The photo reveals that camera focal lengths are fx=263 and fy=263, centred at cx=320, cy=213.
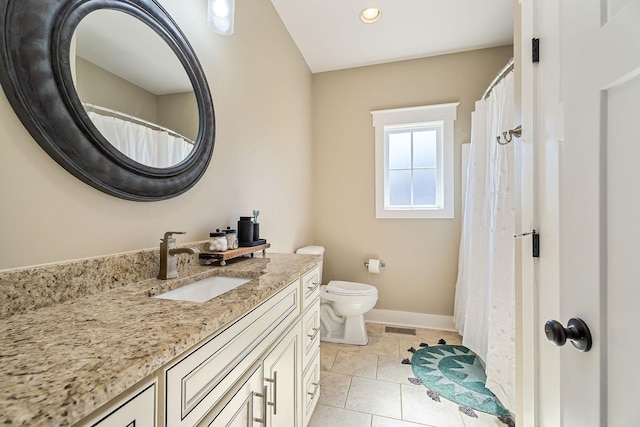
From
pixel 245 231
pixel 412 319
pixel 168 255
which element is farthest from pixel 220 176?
pixel 412 319

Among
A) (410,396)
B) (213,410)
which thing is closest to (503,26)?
(410,396)

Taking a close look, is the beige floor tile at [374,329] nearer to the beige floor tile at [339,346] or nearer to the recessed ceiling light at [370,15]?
the beige floor tile at [339,346]

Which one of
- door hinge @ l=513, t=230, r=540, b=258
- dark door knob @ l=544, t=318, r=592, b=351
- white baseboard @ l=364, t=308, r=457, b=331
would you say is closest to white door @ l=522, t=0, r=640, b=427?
dark door knob @ l=544, t=318, r=592, b=351

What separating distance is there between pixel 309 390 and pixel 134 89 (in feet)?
5.11

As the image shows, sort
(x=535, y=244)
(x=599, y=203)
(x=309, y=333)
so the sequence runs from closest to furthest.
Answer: (x=599, y=203), (x=535, y=244), (x=309, y=333)

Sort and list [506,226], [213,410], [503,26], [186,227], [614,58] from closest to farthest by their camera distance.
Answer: [614,58], [213,410], [186,227], [506,226], [503,26]

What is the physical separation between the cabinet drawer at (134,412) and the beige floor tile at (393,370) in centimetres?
171

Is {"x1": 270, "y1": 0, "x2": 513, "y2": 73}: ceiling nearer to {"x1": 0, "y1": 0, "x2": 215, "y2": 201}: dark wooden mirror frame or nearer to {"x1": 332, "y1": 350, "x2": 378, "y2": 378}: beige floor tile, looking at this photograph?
{"x1": 0, "y1": 0, "x2": 215, "y2": 201}: dark wooden mirror frame

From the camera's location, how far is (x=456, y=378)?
1801mm

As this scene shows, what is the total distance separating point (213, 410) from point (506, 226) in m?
1.77

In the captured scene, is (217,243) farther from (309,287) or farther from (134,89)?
(134,89)

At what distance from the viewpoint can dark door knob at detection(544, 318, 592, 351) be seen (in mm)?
582

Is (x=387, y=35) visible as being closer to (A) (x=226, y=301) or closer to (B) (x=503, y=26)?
(B) (x=503, y=26)

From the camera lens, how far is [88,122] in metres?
0.78
